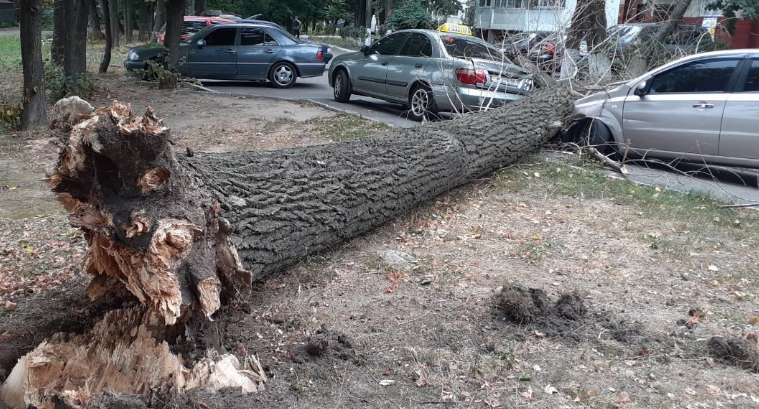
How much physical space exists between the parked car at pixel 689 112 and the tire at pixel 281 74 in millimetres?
10398

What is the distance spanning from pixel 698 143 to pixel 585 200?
2099 mm

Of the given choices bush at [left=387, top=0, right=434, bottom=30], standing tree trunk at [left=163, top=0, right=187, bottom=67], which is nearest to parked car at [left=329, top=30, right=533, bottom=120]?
standing tree trunk at [left=163, top=0, right=187, bottom=67]

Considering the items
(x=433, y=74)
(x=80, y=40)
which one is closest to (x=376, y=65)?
(x=433, y=74)

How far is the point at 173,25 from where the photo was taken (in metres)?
17.3

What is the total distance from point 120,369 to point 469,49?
31.5 feet

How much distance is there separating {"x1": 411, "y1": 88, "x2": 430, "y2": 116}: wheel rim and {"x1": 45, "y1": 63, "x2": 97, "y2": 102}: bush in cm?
705

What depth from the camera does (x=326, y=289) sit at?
524 cm

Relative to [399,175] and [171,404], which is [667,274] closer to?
[399,175]

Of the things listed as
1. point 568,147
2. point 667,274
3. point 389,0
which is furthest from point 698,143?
point 389,0

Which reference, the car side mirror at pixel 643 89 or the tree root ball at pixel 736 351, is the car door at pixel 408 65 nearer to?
the car side mirror at pixel 643 89

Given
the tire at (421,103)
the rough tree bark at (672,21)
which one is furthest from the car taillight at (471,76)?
the rough tree bark at (672,21)

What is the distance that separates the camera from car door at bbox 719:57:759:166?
819 centimetres

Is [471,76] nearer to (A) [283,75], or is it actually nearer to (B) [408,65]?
(B) [408,65]

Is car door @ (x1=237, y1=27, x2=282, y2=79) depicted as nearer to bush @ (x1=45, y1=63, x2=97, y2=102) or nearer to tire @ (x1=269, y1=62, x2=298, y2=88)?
tire @ (x1=269, y1=62, x2=298, y2=88)
